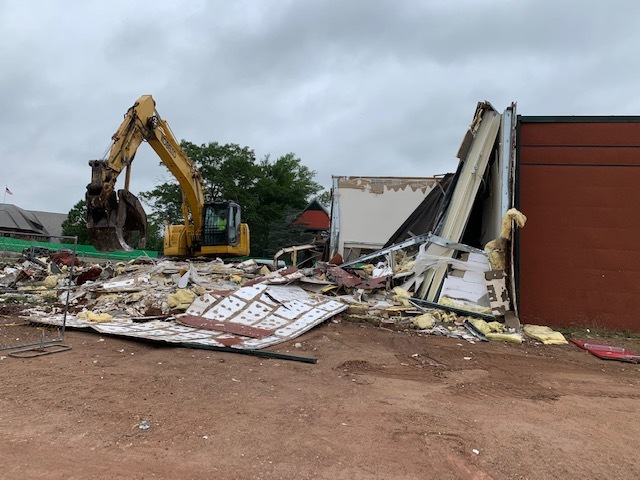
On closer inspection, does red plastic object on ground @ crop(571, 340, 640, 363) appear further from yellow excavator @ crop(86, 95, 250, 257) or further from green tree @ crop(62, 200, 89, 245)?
green tree @ crop(62, 200, 89, 245)

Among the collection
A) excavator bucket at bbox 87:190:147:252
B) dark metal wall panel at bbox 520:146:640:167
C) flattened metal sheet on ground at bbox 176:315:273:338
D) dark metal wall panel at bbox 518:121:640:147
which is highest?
dark metal wall panel at bbox 518:121:640:147

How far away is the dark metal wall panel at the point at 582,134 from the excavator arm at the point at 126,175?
27.4ft

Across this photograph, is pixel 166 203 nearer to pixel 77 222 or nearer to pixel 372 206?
pixel 77 222

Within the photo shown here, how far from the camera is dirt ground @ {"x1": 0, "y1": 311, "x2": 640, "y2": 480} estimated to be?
2807 millimetres

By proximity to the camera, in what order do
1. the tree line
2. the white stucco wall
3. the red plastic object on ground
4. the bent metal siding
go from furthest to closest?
the tree line < the white stucco wall < the bent metal siding < the red plastic object on ground

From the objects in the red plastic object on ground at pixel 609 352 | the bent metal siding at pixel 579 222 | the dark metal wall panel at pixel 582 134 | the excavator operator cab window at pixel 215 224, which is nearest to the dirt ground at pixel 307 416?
the red plastic object on ground at pixel 609 352

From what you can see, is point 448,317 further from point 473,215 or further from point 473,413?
point 473,413

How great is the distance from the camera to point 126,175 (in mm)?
9328

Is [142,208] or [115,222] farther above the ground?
[142,208]

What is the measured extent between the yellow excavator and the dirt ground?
260 cm

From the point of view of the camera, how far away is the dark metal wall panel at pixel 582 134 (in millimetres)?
9422

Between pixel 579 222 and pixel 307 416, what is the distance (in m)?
8.27

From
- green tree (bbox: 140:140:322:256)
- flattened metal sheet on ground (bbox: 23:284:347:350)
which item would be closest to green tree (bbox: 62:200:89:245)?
green tree (bbox: 140:140:322:256)

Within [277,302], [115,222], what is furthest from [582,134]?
[115,222]
